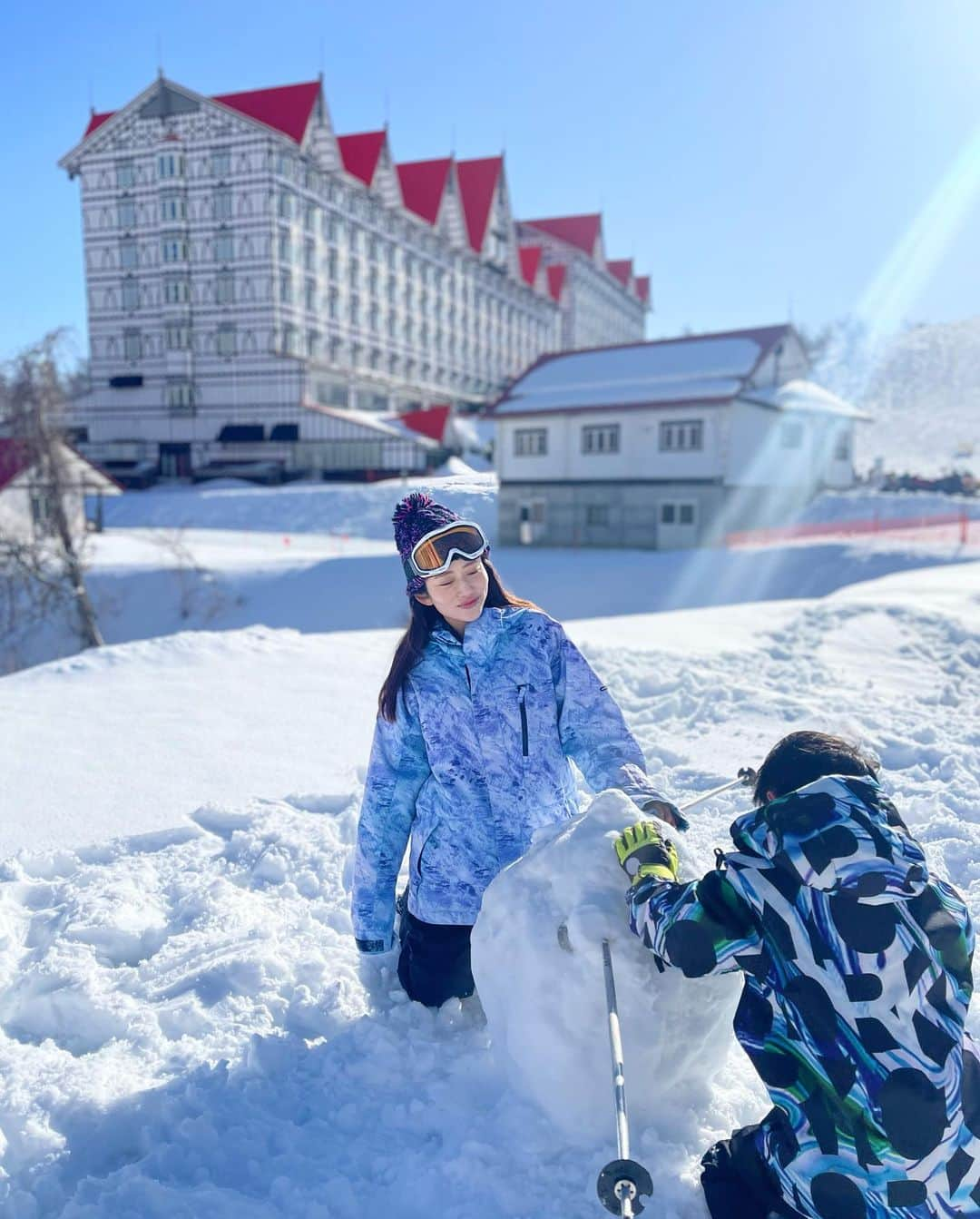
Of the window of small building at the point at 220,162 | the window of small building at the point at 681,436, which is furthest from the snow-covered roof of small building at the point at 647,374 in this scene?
the window of small building at the point at 220,162

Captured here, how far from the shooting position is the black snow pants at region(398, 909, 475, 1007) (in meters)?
2.72

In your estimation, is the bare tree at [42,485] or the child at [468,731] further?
the bare tree at [42,485]

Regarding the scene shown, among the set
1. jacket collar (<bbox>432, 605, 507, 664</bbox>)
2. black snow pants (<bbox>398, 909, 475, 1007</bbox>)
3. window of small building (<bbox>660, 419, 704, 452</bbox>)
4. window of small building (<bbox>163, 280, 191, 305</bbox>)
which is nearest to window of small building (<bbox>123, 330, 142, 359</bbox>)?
window of small building (<bbox>163, 280, 191, 305</bbox>)

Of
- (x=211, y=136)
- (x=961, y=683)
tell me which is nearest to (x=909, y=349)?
(x=211, y=136)

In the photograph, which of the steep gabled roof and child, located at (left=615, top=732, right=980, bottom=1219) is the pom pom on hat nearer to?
child, located at (left=615, top=732, right=980, bottom=1219)

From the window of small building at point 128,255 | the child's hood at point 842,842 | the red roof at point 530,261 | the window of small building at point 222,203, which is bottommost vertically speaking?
the child's hood at point 842,842

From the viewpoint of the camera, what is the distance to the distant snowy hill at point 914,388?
2625 inches

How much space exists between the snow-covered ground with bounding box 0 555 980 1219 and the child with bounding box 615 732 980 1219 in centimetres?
35

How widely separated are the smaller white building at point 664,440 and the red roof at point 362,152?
64.3ft

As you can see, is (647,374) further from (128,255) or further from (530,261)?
(530,261)

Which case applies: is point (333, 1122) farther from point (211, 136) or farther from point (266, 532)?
point (211, 136)

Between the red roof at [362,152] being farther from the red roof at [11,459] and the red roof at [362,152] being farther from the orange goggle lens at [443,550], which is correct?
the orange goggle lens at [443,550]

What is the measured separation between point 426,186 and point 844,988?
1985 inches

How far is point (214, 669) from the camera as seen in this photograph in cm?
732
